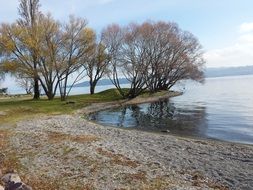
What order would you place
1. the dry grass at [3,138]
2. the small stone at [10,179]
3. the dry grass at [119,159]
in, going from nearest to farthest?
the small stone at [10,179]
the dry grass at [119,159]
the dry grass at [3,138]

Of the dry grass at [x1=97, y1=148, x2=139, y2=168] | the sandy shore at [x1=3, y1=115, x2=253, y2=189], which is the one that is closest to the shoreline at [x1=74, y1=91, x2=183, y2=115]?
the sandy shore at [x1=3, y1=115, x2=253, y2=189]

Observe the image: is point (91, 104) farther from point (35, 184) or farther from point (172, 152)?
point (35, 184)

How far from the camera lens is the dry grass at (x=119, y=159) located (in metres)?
18.8

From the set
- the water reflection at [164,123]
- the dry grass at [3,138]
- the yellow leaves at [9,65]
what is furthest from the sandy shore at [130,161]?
the yellow leaves at [9,65]

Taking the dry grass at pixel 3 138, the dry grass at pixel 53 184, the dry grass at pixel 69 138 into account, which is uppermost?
the dry grass at pixel 3 138

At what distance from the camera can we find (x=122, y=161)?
19438 millimetres

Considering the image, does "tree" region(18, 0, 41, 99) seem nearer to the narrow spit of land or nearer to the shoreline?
the shoreline

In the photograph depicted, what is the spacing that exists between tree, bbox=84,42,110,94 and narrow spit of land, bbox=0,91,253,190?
49230 millimetres

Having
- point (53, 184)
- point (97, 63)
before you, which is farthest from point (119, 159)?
point (97, 63)

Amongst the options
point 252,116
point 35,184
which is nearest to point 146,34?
point 252,116

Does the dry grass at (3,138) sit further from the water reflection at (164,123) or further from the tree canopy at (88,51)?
the tree canopy at (88,51)

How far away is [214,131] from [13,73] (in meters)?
40.7

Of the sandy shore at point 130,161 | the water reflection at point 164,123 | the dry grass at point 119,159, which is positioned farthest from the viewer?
the water reflection at point 164,123

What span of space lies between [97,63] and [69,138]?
54.7m
